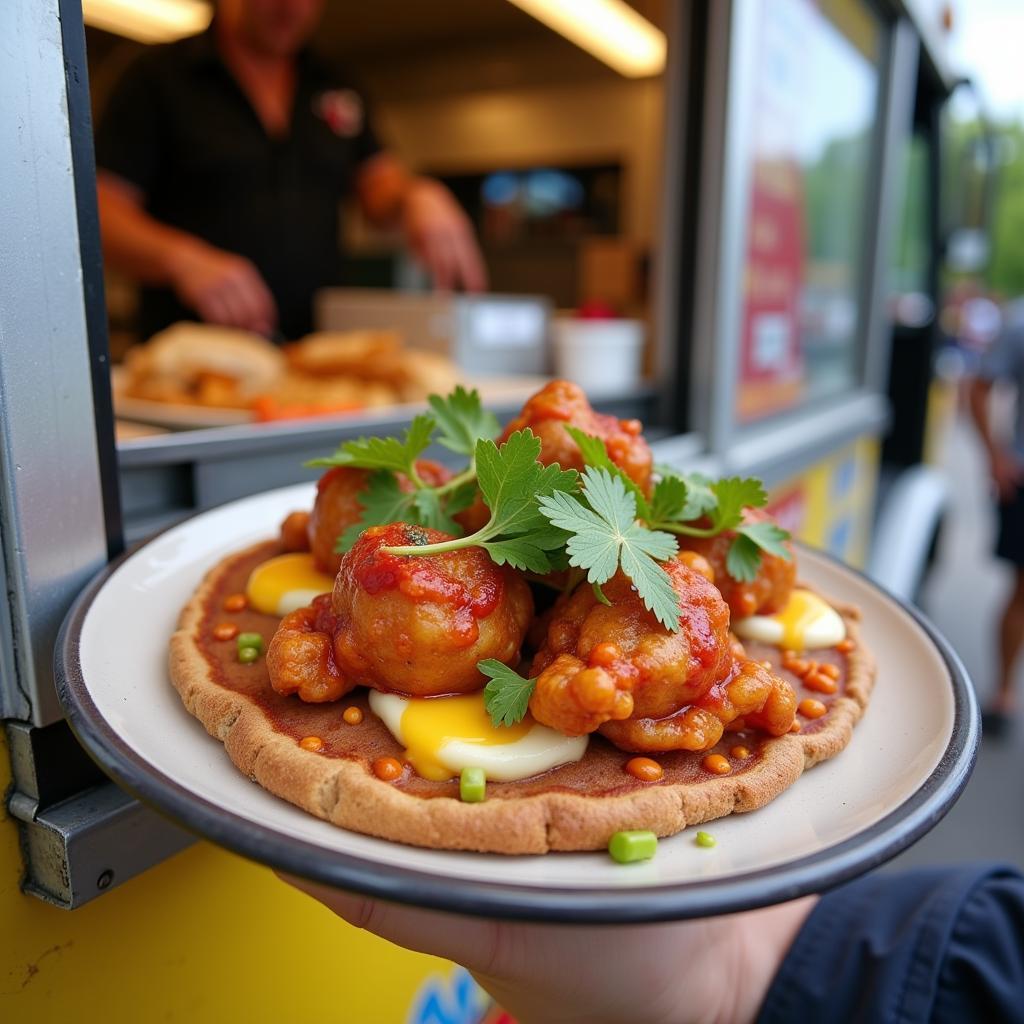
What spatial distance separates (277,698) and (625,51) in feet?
28.2

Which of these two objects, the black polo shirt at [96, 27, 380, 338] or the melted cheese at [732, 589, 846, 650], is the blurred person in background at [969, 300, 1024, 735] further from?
the melted cheese at [732, 589, 846, 650]

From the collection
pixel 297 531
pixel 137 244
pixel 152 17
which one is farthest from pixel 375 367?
pixel 152 17

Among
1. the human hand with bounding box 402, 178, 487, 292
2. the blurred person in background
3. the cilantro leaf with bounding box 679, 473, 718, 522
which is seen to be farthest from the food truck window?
the cilantro leaf with bounding box 679, 473, 718, 522

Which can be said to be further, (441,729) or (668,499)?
(668,499)

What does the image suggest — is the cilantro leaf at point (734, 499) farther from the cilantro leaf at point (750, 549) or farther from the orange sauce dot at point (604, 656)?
Answer: the orange sauce dot at point (604, 656)

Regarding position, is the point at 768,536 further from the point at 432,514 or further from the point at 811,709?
the point at 432,514

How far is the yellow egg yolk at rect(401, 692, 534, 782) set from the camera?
87 centimetres

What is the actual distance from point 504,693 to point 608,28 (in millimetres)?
7721

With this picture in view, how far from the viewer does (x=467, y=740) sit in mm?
876

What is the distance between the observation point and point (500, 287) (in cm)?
1120

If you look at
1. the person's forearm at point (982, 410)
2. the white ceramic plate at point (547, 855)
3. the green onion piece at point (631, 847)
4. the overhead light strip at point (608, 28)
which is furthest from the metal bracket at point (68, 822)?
the overhead light strip at point (608, 28)

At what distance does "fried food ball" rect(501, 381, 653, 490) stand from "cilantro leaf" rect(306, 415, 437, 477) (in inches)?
4.1

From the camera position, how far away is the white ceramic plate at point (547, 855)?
2.24 feet

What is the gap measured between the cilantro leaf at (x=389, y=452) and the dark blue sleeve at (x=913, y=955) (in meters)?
1.00
